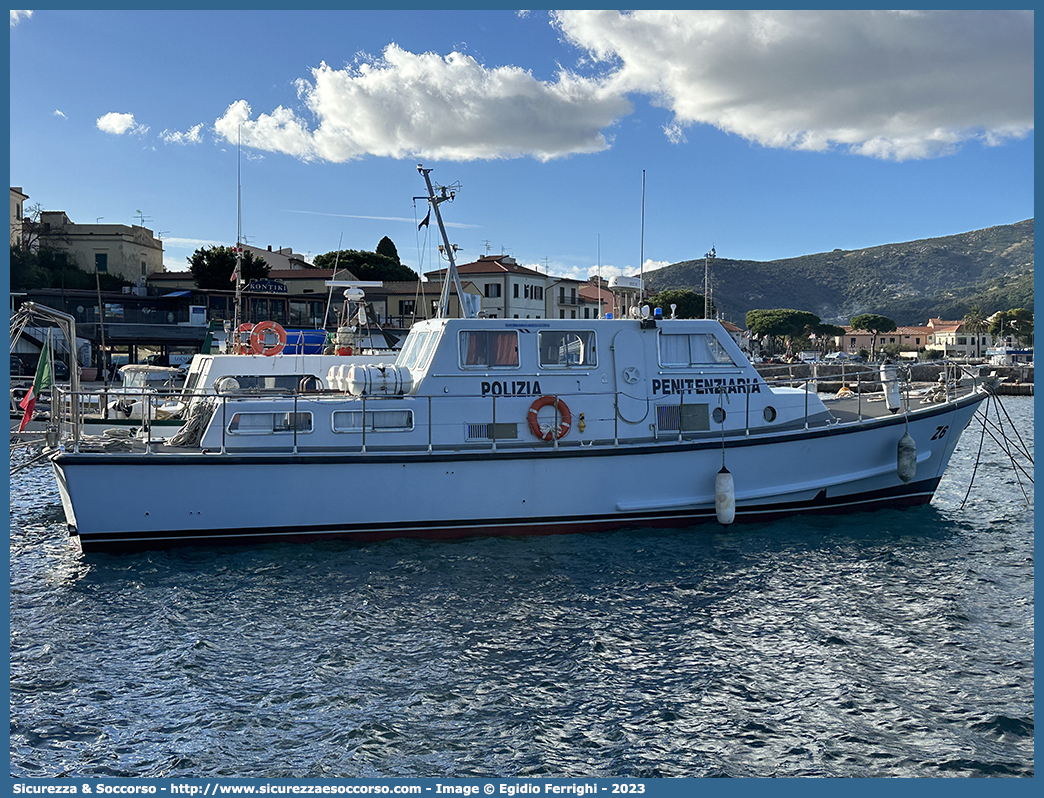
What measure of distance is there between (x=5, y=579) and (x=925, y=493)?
14200 mm

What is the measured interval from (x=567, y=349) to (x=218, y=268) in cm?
4866

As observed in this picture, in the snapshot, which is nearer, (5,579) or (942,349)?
(5,579)

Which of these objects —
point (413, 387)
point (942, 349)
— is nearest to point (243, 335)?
point (413, 387)

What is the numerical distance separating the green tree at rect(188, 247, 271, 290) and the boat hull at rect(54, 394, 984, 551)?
1807 inches

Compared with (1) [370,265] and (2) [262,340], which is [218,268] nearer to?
(1) [370,265]

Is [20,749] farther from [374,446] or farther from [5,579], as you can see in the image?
[374,446]

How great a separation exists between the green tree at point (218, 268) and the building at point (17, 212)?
1159 centimetres

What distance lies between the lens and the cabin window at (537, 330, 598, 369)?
1284 centimetres

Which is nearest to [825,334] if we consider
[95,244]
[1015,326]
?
[1015,326]

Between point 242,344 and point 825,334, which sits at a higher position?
point 825,334

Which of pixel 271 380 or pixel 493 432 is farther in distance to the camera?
pixel 271 380

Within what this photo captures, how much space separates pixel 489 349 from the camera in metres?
12.6

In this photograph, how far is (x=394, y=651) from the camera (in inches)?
319

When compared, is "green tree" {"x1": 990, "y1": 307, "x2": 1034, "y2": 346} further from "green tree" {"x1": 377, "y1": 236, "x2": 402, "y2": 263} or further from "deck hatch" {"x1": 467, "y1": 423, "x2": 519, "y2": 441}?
"deck hatch" {"x1": 467, "y1": 423, "x2": 519, "y2": 441}
